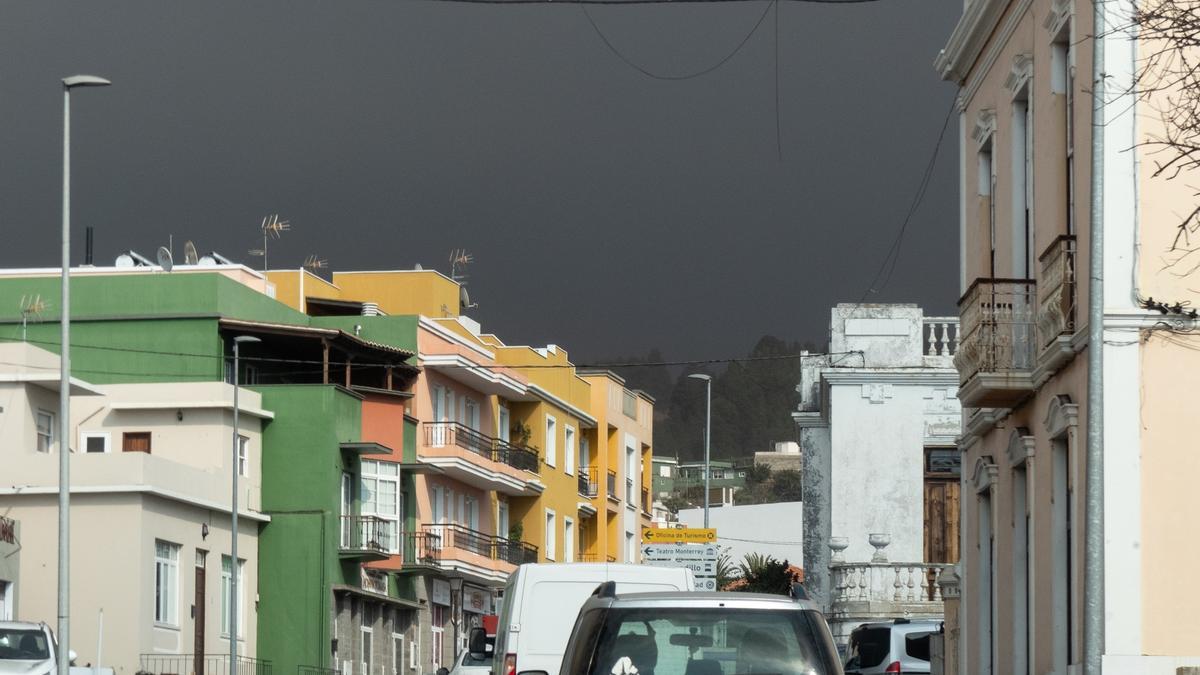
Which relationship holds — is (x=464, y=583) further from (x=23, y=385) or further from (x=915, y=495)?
(x=915, y=495)

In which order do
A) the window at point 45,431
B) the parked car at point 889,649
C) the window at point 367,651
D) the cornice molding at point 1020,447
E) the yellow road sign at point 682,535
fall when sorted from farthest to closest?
1. the window at point 367,651
2. the window at point 45,431
3. the yellow road sign at point 682,535
4. the parked car at point 889,649
5. the cornice molding at point 1020,447

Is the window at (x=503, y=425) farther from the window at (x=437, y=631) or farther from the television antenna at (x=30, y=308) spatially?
the television antenna at (x=30, y=308)

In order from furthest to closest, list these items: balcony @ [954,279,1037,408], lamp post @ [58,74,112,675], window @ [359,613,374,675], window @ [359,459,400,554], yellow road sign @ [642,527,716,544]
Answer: window @ [359,459,400,554], window @ [359,613,374,675], yellow road sign @ [642,527,716,544], lamp post @ [58,74,112,675], balcony @ [954,279,1037,408]

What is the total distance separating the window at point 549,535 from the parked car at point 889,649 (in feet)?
158

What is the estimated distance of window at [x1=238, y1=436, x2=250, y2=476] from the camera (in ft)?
187

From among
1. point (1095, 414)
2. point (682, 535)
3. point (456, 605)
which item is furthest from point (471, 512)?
point (1095, 414)

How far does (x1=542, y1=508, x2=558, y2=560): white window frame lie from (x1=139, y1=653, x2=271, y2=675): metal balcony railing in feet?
73.3

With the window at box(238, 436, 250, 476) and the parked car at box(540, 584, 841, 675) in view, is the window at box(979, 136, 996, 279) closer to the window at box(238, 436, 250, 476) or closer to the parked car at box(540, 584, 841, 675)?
the parked car at box(540, 584, 841, 675)

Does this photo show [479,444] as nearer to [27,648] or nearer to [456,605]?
[456,605]

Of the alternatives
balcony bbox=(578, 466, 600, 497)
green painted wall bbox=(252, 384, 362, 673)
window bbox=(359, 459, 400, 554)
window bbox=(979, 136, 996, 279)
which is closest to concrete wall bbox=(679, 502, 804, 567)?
balcony bbox=(578, 466, 600, 497)

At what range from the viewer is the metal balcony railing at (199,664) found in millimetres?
49219

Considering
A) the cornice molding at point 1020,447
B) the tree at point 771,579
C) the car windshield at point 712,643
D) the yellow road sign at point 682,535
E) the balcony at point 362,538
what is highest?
the cornice molding at point 1020,447

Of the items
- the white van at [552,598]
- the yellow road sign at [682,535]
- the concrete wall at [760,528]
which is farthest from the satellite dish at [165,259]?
the concrete wall at [760,528]

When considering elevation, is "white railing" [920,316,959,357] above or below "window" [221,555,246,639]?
above
